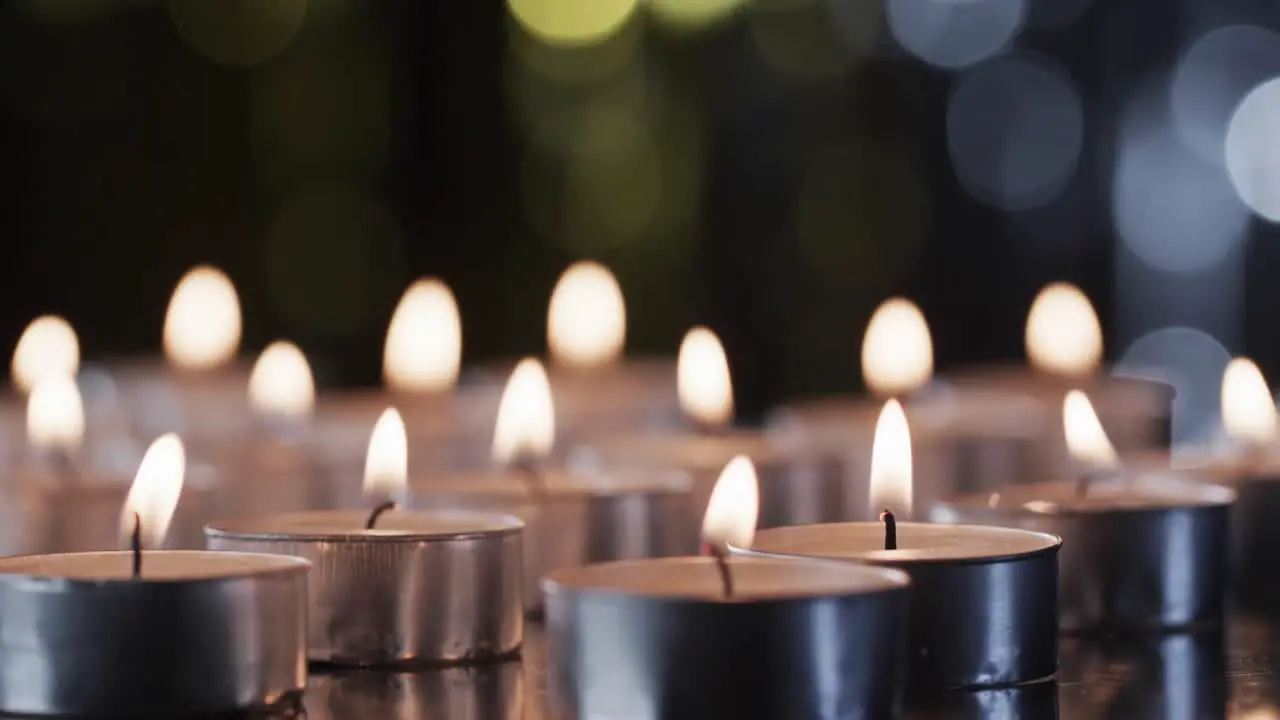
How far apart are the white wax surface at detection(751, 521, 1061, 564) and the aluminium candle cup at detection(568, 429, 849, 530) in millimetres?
236

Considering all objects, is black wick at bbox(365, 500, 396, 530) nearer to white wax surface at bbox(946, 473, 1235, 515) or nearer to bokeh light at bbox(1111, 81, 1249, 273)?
white wax surface at bbox(946, 473, 1235, 515)

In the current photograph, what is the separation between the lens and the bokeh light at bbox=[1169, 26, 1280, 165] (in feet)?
7.89

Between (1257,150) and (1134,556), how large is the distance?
153 cm

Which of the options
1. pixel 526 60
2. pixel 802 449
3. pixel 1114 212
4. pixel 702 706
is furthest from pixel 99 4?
pixel 702 706

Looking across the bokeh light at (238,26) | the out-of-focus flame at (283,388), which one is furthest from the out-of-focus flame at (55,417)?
the bokeh light at (238,26)

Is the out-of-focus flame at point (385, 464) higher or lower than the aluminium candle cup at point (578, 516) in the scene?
higher

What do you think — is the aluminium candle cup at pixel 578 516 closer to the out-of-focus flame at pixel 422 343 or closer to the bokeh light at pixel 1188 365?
the out-of-focus flame at pixel 422 343

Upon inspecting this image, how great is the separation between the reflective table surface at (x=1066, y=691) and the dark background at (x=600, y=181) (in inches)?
61.7

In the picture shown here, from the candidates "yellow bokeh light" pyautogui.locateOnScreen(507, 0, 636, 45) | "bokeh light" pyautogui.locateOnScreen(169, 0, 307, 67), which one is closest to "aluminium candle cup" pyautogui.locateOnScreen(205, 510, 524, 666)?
"bokeh light" pyautogui.locateOnScreen(169, 0, 307, 67)

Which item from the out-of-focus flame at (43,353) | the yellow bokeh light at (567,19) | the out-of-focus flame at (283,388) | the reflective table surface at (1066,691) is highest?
the yellow bokeh light at (567,19)

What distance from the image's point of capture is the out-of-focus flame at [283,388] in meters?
1.71

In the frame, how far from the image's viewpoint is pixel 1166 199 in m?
2.58

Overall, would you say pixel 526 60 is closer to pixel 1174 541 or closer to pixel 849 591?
pixel 1174 541

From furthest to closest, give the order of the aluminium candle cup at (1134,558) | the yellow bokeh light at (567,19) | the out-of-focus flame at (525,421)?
the yellow bokeh light at (567,19) → the out-of-focus flame at (525,421) → the aluminium candle cup at (1134,558)
